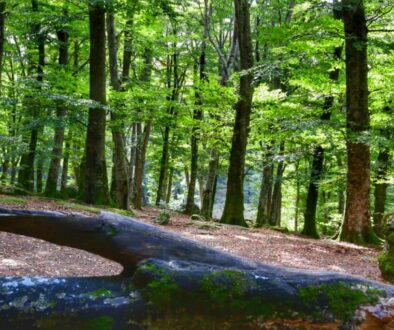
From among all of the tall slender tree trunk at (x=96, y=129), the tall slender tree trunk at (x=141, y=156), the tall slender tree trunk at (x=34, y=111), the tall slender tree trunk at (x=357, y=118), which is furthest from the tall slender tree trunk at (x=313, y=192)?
the tall slender tree trunk at (x=34, y=111)

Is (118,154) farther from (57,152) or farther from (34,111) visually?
(34,111)

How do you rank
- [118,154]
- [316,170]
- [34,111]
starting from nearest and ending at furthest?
1. [118,154]
2. [34,111]
3. [316,170]

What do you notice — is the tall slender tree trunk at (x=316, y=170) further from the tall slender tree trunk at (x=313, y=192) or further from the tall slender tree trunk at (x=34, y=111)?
the tall slender tree trunk at (x=34, y=111)

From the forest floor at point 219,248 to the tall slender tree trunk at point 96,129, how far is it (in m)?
2.26

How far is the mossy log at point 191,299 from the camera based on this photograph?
2.29 m

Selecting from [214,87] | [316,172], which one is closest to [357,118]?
[316,172]

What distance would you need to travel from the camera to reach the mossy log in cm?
229

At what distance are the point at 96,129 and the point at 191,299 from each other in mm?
11500

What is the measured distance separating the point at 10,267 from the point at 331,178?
1287cm

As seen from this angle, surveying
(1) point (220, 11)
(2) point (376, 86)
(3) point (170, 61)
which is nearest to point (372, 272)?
(2) point (376, 86)

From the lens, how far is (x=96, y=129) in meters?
13.2

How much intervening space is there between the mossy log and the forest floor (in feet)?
11.5

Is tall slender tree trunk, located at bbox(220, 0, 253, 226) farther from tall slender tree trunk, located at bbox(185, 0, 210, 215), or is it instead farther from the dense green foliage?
tall slender tree trunk, located at bbox(185, 0, 210, 215)

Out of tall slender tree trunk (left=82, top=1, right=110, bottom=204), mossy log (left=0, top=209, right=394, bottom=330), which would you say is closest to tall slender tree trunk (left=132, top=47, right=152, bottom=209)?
tall slender tree trunk (left=82, top=1, right=110, bottom=204)
